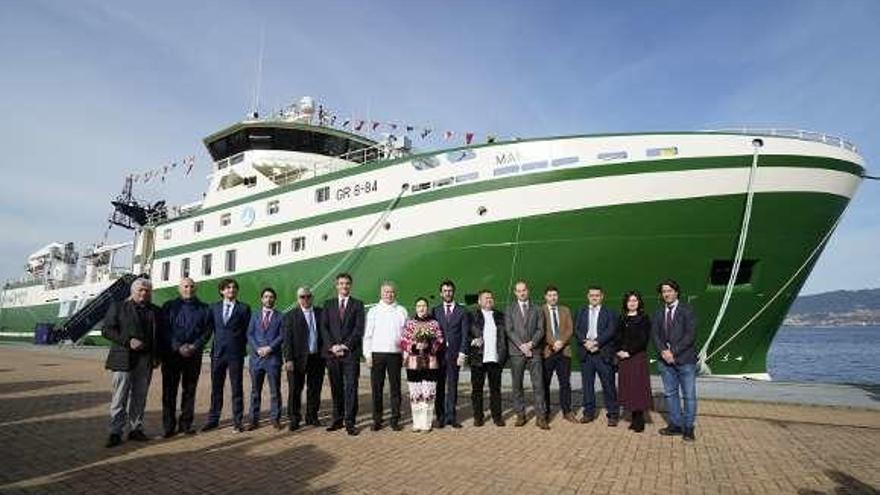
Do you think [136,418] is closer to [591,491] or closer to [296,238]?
[591,491]

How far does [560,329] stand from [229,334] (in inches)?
172

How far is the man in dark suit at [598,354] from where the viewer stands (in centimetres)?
810

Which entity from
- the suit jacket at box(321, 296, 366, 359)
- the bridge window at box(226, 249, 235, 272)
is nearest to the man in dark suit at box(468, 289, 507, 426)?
the suit jacket at box(321, 296, 366, 359)

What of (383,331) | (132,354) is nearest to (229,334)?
(132,354)

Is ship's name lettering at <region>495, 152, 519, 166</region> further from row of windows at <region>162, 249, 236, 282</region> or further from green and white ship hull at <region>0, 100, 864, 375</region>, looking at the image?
row of windows at <region>162, 249, 236, 282</region>

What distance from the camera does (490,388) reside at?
26.7 ft

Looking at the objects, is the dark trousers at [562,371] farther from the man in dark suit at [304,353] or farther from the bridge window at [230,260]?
the bridge window at [230,260]

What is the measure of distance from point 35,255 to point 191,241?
26.1 metres

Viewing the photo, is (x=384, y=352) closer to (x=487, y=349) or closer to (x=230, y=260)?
(x=487, y=349)

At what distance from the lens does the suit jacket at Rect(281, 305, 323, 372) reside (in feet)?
25.3

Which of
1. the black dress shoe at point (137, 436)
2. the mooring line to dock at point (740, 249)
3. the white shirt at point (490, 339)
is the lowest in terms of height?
the black dress shoe at point (137, 436)

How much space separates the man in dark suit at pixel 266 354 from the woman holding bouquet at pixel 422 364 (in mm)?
1626

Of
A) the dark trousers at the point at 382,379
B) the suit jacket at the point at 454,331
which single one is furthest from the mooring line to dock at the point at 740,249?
the dark trousers at the point at 382,379

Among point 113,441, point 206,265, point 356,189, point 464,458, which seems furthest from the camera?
point 206,265
